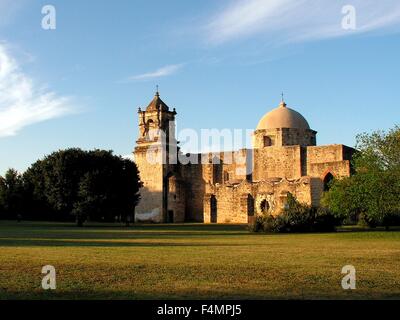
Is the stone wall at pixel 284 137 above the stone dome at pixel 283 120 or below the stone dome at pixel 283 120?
below

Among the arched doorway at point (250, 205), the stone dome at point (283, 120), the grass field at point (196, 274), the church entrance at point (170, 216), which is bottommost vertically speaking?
the grass field at point (196, 274)

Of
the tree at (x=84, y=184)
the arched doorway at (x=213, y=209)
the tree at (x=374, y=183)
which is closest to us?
the tree at (x=374, y=183)

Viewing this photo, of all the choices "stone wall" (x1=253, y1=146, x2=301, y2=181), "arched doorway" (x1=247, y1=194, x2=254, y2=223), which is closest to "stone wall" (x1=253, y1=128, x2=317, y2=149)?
"stone wall" (x1=253, y1=146, x2=301, y2=181)

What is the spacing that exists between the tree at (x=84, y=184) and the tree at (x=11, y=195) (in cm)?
1260

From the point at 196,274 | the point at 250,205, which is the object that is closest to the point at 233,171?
the point at 250,205

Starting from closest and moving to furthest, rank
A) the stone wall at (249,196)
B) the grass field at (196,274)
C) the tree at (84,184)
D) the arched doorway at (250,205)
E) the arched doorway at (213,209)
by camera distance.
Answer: the grass field at (196,274), the tree at (84,184), the stone wall at (249,196), the arched doorway at (250,205), the arched doorway at (213,209)

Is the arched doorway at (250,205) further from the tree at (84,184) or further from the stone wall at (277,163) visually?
the tree at (84,184)

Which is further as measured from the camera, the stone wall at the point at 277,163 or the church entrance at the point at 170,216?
the church entrance at the point at 170,216

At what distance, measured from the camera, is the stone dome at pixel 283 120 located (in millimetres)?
A: 59281

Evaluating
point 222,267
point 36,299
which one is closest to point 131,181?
point 222,267

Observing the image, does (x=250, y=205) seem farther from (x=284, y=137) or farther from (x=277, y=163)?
(x=284, y=137)

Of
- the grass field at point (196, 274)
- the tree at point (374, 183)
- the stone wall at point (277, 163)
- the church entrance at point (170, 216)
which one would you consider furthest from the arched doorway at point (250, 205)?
the grass field at point (196, 274)

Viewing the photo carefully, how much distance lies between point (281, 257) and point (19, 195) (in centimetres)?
4763
